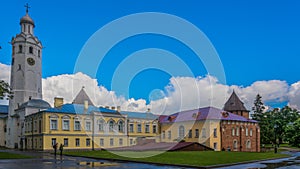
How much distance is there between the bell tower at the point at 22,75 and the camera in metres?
61.3

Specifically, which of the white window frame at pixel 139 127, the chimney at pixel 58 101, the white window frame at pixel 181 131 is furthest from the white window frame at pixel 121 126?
the chimney at pixel 58 101

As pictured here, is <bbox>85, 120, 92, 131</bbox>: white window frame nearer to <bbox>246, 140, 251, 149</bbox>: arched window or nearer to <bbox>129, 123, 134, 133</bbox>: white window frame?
<bbox>129, 123, 134, 133</bbox>: white window frame

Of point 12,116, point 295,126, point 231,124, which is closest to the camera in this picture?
point 295,126

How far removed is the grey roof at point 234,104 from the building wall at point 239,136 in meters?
13.1

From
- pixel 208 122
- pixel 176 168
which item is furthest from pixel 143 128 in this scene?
pixel 176 168

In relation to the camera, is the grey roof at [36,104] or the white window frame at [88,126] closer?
the white window frame at [88,126]

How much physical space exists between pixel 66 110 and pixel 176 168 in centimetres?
3489

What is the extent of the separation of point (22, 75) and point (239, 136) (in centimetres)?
4396

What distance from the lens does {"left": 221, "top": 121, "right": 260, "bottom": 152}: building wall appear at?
178ft

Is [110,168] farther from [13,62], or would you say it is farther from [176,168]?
[13,62]

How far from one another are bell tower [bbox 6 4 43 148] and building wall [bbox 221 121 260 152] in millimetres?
38301

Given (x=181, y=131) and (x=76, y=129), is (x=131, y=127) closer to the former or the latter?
(x=181, y=131)

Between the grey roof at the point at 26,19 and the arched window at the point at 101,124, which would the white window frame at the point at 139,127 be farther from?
the grey roof at the point at 26,19

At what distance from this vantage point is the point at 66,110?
50.5 metres
